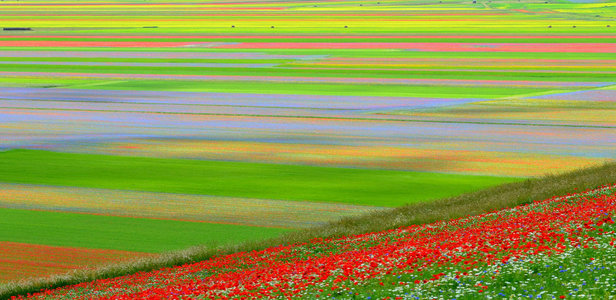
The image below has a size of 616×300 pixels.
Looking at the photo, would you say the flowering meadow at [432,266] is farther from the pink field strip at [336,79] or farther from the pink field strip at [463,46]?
the pink field strip at [463,46]

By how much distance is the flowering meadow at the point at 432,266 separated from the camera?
19703 mm

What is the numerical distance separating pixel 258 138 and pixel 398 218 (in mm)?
28758

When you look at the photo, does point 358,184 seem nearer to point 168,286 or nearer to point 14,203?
point 14,203

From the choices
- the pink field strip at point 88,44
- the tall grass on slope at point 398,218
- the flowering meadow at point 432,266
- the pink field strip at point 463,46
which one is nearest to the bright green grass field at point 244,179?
the tall grass on slope at point 398,218

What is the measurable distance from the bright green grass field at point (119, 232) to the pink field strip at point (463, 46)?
343 feet

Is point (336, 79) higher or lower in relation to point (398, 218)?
higher

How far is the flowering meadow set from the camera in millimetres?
19703

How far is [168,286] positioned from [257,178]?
23572 millimetres

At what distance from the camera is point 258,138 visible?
209 feet

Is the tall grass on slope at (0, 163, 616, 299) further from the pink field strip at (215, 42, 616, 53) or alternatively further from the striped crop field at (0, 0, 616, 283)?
the pink field strip at (215, 42, 616, 53)

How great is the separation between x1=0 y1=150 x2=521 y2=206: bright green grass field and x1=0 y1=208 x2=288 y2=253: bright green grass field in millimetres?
6422

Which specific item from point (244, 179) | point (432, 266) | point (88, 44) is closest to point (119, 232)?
point (244, 179)

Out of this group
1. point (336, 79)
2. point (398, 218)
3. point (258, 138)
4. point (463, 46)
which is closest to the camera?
point (398, 218)

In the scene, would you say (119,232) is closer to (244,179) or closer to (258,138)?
(244,179)
